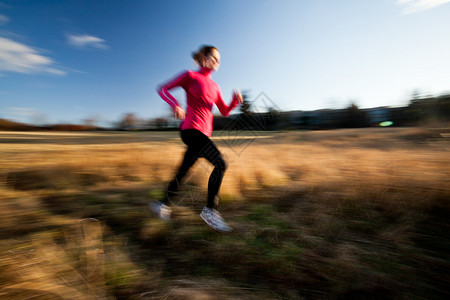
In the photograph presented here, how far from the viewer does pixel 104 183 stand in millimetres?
3541

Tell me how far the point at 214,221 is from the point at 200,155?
0.77 m

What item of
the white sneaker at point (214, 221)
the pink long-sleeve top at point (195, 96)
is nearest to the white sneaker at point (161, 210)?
the white sneaker at point (214, 221)

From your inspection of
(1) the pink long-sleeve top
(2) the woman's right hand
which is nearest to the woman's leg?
(1) the pink long-sleeve top

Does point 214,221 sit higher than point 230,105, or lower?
lower

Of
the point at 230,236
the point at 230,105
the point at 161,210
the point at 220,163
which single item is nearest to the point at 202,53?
the point at 230,105

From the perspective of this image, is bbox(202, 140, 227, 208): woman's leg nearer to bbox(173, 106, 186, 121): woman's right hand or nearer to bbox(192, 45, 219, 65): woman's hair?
bbox(173, 106, 186, 121): woman's right hand

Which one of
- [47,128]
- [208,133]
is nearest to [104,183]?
[208,133]

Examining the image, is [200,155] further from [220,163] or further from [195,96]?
[195,96]

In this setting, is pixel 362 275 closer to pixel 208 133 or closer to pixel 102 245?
pixel 208 133

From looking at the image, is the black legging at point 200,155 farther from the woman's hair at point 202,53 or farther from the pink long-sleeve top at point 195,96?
the woman's hair at point 202,53

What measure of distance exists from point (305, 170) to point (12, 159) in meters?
5.54

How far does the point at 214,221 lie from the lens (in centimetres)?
250

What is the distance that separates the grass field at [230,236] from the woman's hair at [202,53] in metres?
1.91

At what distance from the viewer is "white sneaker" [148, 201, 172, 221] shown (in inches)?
100
